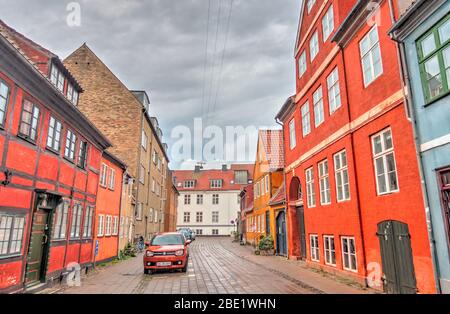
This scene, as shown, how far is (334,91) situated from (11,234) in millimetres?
11944

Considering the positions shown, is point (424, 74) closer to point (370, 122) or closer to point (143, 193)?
point (370, 122)

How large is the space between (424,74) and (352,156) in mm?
3941

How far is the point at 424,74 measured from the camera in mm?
7168

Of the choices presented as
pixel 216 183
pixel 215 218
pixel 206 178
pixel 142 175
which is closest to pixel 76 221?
pixel 142 175

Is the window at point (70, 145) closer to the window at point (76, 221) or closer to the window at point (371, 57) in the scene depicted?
the window at point (76, 221)

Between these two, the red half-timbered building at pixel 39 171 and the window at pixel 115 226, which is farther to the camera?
the window at pixel 115 226

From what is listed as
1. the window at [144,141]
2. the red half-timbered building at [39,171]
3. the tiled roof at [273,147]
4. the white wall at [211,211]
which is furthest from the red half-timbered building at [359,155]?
the white wall at [211,211]

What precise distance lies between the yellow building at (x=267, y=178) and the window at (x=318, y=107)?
878cm

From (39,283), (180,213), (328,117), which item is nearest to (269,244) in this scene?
(328,117)

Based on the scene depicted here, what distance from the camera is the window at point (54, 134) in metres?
10.2

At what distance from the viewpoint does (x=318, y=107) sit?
1403cm

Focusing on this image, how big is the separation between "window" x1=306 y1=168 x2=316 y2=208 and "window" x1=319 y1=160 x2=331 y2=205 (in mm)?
981
